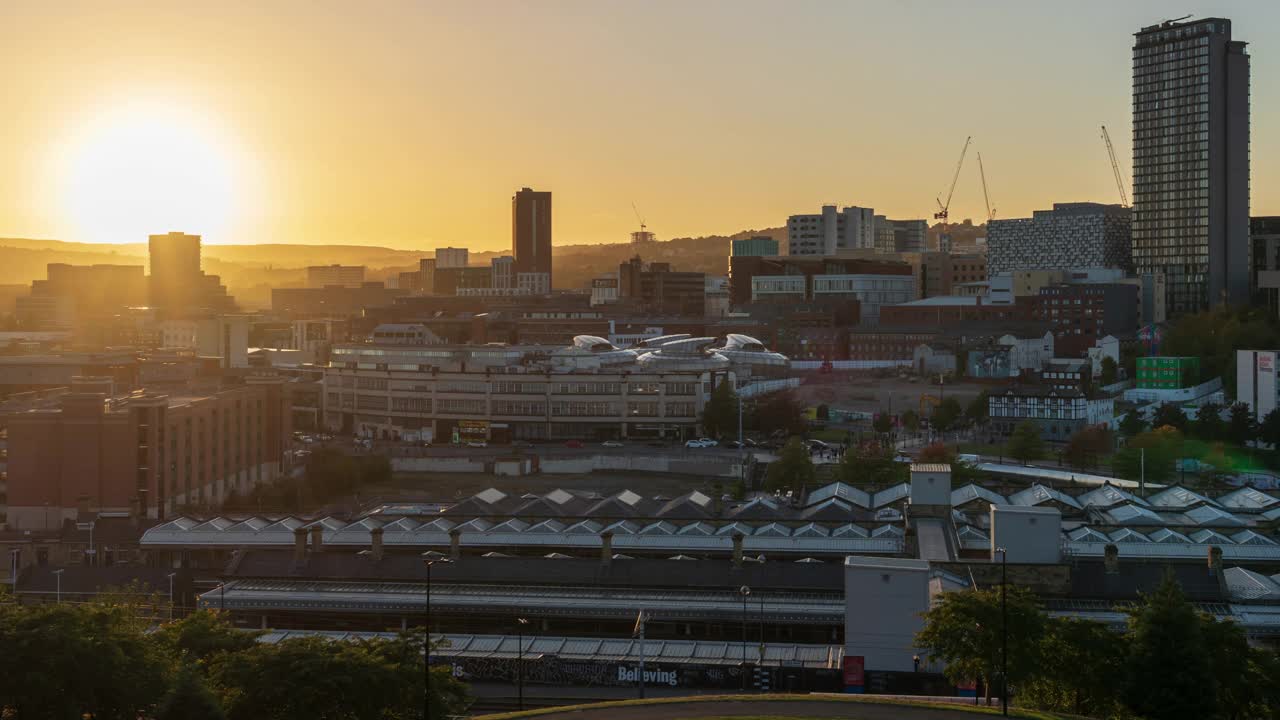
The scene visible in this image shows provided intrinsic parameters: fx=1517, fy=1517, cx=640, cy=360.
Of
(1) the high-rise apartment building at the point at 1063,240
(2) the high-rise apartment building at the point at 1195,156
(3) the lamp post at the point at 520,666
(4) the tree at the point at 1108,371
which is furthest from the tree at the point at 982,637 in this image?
(1) the high-rise apartment building at the point at 1063,240

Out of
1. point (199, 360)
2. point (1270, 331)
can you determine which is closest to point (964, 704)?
point (199, 360)

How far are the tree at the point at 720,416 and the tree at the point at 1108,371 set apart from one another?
906 inches

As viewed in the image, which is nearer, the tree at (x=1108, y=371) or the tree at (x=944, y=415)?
the tree at (x=944, y=415)

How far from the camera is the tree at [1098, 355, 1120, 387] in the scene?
72.4 meters

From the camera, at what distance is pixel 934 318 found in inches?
3745

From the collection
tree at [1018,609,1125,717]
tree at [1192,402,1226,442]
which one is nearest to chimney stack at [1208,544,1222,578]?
tree at [1018,609,1125,717]

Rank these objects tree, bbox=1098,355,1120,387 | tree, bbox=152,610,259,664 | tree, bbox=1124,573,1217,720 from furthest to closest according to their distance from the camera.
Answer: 1. tree, bbox=1098,355,1120,387
2. tree, bbox=152,610,259,664
3. tree, bbox=1124,573,1217,720

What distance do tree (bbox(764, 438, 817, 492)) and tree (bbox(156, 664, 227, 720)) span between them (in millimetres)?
24987

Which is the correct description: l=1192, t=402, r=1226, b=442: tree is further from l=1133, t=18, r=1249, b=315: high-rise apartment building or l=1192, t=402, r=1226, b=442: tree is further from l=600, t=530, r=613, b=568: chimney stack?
l=1133, t=18, r=1249, b=315: high-rise apartment building

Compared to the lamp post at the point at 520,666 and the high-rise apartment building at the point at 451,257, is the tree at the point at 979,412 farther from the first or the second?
the high-rise apartment building at the point at 451,257

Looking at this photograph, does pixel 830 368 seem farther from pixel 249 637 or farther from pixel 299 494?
pixel 249 637

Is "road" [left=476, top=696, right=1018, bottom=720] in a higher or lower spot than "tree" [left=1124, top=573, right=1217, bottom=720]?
lower

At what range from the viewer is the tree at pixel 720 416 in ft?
186

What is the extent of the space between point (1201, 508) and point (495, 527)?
14871 mm
